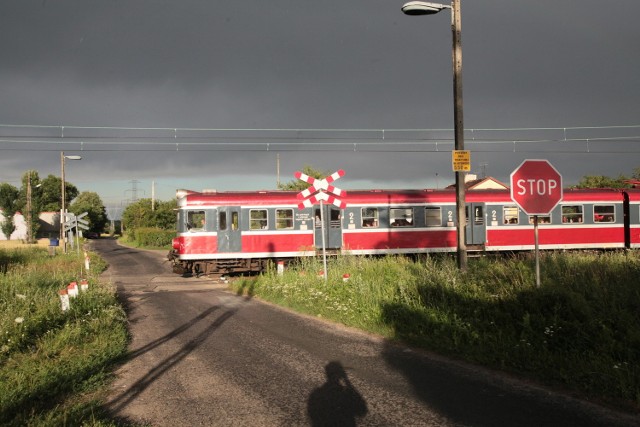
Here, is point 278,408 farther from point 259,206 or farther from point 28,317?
point 259,206

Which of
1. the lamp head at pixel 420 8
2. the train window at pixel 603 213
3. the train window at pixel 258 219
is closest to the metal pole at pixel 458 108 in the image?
the lamp head at pixel 420 8

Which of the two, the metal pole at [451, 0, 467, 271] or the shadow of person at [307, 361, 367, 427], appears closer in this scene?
the shadow of person at [307, 361, 367, 427]

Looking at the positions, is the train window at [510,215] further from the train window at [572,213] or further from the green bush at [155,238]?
the green bush at [155,238]

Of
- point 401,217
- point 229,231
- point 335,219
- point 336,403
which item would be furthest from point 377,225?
point 336,403

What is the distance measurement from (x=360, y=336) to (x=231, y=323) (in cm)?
294

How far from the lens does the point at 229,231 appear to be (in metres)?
19.7

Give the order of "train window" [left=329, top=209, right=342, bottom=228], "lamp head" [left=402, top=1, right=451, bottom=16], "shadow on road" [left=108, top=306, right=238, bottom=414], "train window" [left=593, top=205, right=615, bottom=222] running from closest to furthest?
"shadow on road" [left=108, top=306, right=238, bottom=414] → "lamp head" [left=402, top=1, right=451, bottom=16] → "train window" [left=329, top=209, right=342, bottom=228] → "train window" [left=593, top=205, right=615, bottom=222]

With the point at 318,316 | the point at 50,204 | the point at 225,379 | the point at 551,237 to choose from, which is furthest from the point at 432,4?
the point at 50,204

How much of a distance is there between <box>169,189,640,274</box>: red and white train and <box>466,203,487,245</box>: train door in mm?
42

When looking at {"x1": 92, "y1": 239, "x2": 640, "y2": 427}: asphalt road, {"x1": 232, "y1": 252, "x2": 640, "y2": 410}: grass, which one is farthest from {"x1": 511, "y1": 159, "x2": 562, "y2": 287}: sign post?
{"x1": 92, "y1": 239, "x2": 640, "y2": 427}: asphalt road

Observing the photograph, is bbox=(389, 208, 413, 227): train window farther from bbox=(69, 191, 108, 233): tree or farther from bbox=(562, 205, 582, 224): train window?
bbox=(69, 191, 108, 233): tree

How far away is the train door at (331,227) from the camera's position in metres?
20.1

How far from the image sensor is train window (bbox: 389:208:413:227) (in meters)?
20.8

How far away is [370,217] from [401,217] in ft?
4.43
